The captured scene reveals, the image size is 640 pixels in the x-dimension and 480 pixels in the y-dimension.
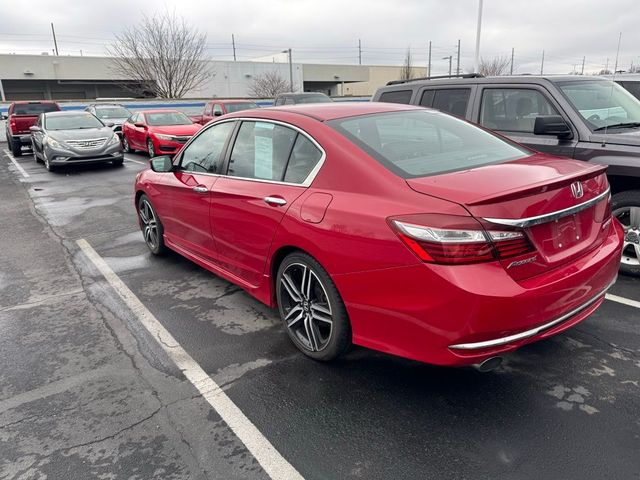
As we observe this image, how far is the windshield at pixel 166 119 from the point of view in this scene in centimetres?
1560

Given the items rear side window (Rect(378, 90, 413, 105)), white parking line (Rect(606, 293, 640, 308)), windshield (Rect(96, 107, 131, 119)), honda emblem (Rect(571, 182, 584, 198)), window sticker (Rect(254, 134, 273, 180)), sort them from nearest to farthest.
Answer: honda emblem (Rect(571, 182, 584, 198)) → window sticker (Rect(254, 134, 273, 180)) → white parking line (Rect(606, 293, 640, 308)) → rear side window (Rect(378, 90, 413, 105)) → windshield (Rect(96, 107, 131, 119))

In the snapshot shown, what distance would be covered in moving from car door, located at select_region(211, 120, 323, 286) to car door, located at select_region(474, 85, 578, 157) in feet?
9.59

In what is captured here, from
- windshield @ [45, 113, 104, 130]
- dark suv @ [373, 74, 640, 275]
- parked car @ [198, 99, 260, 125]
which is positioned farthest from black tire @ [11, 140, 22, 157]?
dark suv @ [373, 74, 640, 275]

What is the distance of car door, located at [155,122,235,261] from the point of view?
14.1 feet

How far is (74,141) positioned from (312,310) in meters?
11.9

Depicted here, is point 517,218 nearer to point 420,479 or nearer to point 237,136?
point 420,479

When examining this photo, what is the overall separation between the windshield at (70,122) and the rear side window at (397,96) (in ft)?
33.3

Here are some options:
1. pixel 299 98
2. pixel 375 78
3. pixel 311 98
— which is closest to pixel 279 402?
pixel 299 98

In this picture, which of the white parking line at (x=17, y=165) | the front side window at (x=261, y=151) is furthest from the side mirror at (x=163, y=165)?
the white parking line at (x=17, y=165)

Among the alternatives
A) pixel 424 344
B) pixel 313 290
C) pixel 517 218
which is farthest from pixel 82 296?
pixel 517 218

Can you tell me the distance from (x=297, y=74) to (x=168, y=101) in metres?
25.9

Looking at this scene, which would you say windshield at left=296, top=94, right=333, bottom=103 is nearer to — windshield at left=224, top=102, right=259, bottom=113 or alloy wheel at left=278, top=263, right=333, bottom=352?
windshield at left=224, top=102, right=259, bottom=113

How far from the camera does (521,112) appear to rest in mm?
5387

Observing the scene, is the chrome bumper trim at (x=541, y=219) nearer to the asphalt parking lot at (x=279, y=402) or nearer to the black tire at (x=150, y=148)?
the asphalt parking lot at (x=279, y=402)
